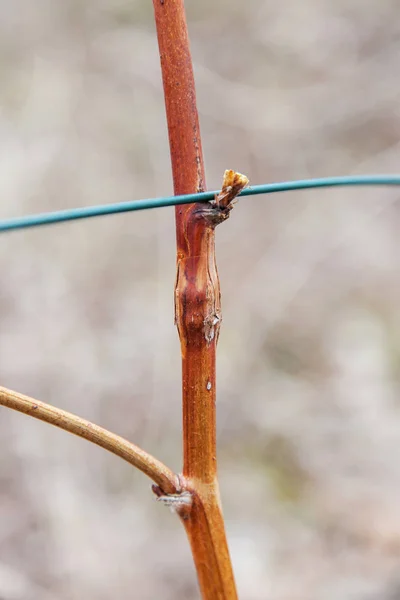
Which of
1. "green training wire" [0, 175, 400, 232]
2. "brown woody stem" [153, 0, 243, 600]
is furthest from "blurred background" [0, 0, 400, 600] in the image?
"green training wire" [0, 175, 400, 232]

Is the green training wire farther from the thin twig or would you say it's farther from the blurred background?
the blurred background

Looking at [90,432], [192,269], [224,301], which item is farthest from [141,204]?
[224,301]

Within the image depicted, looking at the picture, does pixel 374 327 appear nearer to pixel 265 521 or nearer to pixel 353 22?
pixel 265 521

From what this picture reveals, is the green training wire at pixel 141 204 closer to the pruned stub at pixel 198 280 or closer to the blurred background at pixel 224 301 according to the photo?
the pruned stub at pixel 198 280

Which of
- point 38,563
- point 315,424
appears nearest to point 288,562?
point 315,424

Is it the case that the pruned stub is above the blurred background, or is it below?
below

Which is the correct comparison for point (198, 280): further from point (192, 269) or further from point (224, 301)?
point (224, 301)

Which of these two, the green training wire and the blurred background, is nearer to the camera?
the green training wire
